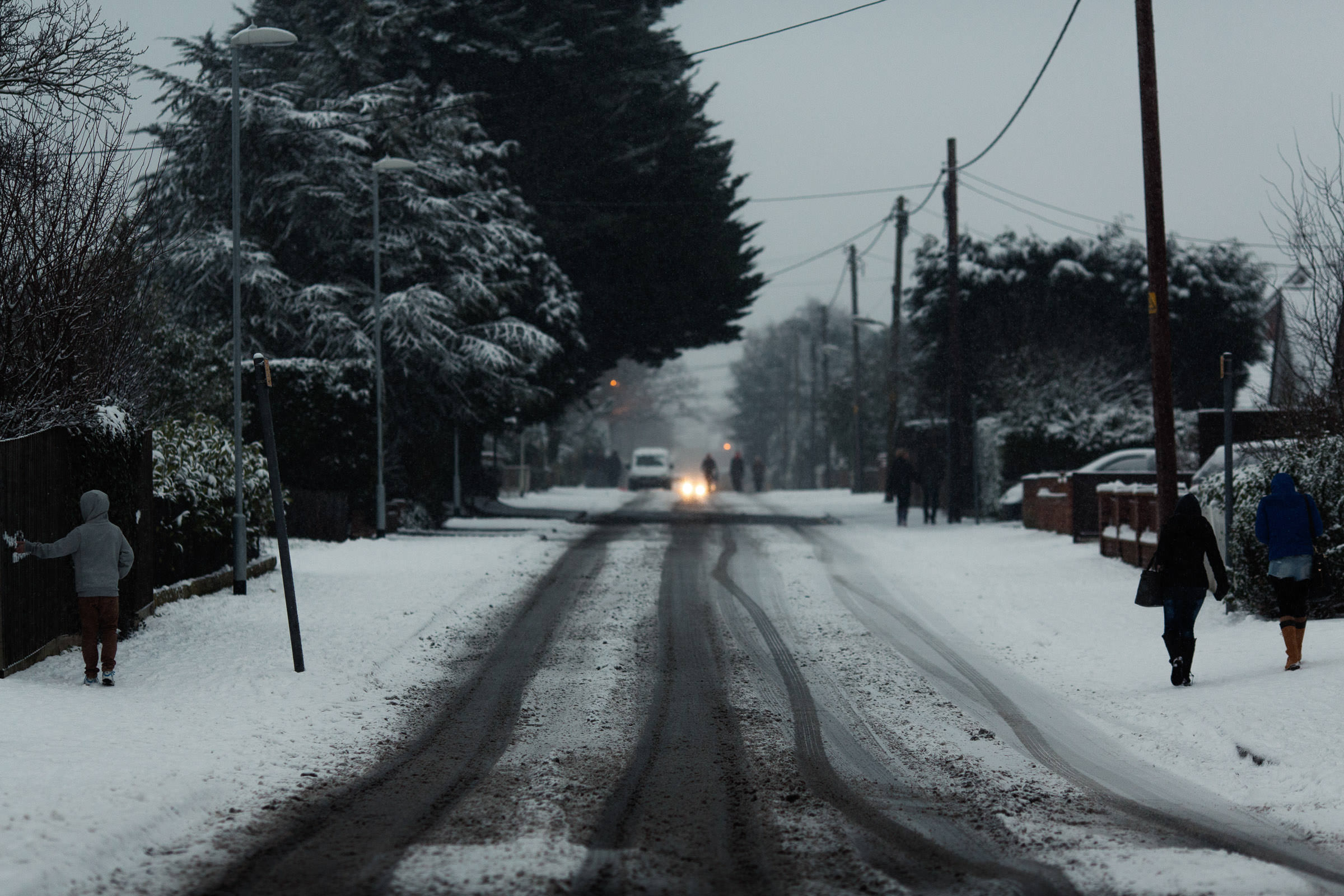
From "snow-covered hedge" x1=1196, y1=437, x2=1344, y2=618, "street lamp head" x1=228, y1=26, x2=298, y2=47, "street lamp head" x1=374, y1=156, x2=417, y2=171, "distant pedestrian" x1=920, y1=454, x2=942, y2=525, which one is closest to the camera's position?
"snow-covered hedge" x1=1196, y1=437, x2=1344, y2=618

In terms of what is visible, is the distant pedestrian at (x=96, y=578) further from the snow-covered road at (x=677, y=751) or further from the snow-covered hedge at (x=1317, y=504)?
the snow-covered hedge at (x=1317, y=504)

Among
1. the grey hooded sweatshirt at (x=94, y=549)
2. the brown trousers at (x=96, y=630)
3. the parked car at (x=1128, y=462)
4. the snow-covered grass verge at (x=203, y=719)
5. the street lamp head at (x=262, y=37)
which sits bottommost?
the snow-covered grass verge at (x=203, y=719)

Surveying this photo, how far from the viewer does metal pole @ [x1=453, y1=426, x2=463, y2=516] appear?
3297 centimetres

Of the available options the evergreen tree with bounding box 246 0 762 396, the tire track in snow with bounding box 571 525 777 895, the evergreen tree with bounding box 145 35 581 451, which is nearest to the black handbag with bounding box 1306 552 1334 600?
the tire track in snow with bounding box 571 525 777 895

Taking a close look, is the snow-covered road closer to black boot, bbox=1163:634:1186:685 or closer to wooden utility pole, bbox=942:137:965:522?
black boot, bbox=1163:634:1186:685

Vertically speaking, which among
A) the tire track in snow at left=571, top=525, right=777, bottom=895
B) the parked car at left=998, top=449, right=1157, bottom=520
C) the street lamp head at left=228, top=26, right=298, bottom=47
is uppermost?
the street lamp head at left=228, top=26, right=298, bottom=47

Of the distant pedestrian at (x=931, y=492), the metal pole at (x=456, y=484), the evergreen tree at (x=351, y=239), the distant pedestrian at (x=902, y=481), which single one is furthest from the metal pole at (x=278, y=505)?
the metal pole at (x=456, y=484)

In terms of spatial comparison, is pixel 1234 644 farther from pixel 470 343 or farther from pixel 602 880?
pixel 470 343

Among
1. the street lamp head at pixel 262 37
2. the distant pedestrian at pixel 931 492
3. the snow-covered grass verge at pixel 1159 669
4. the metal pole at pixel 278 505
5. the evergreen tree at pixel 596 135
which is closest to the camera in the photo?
the snow-covered grass verge at pixel 1159 669

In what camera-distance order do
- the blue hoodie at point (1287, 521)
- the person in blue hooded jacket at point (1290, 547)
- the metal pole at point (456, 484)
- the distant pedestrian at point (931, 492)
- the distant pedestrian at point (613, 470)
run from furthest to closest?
Answer: 1. the distant pedestrian at point (613, 470)
2. the metal pole at point (456, 484)
3. the distant pedestrian at point (931, 492)
4. the blue hoodie at point (1287, 521)
5. the person in blue hooded jacket at point (1290, 547)

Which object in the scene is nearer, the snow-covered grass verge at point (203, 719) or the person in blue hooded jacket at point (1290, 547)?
the snow-covered grass verge at point (203, 719)

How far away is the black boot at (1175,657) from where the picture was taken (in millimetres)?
10797

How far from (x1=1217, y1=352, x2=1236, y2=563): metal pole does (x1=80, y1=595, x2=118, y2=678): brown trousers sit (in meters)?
9.44

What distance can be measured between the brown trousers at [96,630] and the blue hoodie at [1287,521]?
9032 mm
